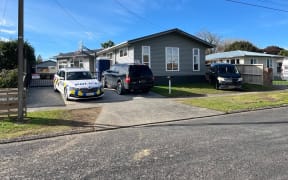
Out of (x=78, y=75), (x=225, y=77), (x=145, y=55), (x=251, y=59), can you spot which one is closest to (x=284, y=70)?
(x=251, y=59)

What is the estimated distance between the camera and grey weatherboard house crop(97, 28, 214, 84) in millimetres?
20609

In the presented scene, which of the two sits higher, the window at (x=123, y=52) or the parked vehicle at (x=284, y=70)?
the window at (x=123, y=52)

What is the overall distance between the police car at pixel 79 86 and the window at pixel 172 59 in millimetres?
8628

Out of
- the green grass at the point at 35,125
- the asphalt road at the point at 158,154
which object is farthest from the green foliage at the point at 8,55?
the asphalt road at the point at 158,154

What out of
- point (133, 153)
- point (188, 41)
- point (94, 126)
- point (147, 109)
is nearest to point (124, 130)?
point (94, 126)

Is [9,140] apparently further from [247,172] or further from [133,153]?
[247,172]

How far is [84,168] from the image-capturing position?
177 inches

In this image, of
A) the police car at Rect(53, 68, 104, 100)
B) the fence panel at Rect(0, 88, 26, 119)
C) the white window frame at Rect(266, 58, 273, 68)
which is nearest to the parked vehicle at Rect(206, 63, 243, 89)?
the police car at Rect(53, 68, 104, 100)

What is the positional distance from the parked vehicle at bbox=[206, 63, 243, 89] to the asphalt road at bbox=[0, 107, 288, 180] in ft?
37.7

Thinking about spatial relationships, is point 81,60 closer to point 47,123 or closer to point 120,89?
point 120,89

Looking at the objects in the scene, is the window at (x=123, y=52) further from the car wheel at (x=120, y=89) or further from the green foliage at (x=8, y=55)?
the green foliage at (x=8, y=55)

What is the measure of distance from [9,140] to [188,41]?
1858 cm

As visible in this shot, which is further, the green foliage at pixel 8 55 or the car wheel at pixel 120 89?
the green foliage at pixel 8 55

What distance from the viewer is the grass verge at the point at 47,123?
7.15 m
